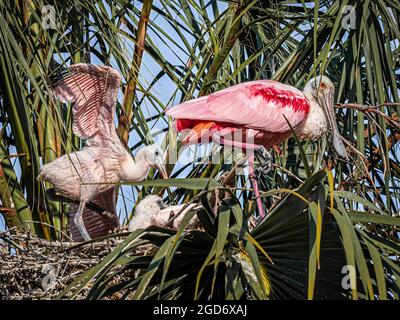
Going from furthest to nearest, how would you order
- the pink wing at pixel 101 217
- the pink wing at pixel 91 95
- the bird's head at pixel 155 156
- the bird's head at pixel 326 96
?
the pink wing at pixel 101 217 < the bird's head at pixel 155 156 < the bird's head at pixel 326 96 < the pink wing at pixel 91 95

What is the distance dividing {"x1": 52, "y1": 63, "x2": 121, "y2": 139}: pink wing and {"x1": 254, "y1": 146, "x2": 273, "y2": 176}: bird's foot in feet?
3.45

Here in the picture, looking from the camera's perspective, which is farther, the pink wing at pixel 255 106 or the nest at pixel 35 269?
the pink wing at pixel 255 106

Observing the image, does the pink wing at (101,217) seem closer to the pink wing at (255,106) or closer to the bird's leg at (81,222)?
the bird's leg at (81,222)

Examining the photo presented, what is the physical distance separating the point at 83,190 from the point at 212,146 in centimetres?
98

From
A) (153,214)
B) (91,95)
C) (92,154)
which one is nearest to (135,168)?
(92,154)

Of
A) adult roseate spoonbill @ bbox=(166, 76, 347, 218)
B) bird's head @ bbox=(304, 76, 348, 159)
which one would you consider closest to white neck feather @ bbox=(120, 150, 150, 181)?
adult roseate spoonbill @ bbox=(166, 76, 347, 218)

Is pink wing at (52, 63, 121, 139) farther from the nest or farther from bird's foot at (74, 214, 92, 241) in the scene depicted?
the nest

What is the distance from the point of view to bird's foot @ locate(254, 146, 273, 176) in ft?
22.2

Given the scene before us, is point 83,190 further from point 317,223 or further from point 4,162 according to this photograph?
point 317,223

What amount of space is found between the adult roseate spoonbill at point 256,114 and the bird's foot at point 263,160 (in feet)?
0.07

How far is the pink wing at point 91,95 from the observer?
7.19m

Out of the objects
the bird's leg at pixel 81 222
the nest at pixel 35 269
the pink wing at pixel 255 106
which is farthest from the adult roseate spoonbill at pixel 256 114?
the nest at pixel 35 269
